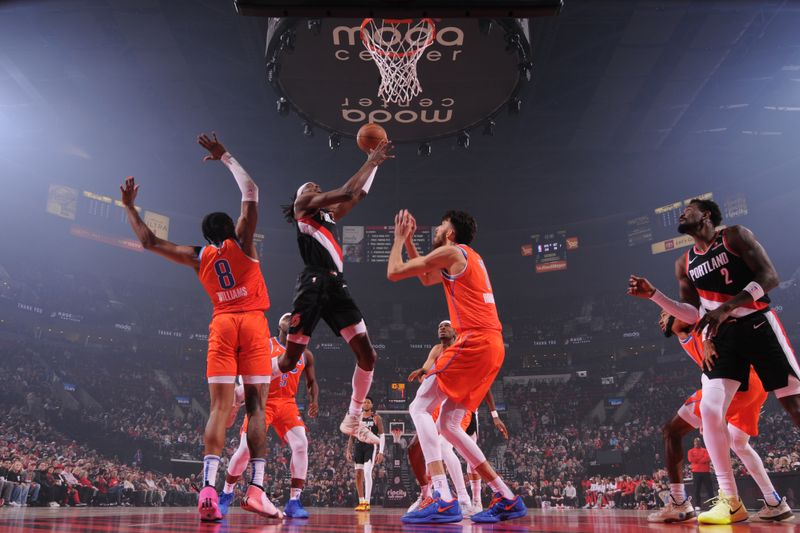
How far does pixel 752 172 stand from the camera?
83.8 feet

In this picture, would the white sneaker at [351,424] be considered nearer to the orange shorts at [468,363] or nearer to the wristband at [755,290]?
the orange shorts at [468,363]

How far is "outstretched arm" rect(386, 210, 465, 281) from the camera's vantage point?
14.9ft

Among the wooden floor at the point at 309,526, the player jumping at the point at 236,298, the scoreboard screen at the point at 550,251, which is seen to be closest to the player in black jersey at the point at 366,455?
the wooden floor at the point at 309,526

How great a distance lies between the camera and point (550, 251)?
2969cm

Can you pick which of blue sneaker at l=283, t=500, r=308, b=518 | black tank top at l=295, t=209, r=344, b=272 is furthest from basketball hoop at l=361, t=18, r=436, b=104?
blue sneaker at l=283, t=500, r=308, b=518

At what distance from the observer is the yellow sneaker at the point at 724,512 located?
407cm

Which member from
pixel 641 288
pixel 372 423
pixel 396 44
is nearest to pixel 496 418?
pixel 372 423

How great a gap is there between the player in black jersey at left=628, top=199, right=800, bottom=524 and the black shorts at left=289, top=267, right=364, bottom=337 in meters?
2.79

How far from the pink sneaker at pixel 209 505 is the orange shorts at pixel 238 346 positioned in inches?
34.4

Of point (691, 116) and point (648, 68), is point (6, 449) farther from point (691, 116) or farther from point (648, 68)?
point (691, 116)

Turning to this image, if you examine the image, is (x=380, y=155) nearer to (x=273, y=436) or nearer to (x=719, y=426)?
(x=719, y=426)

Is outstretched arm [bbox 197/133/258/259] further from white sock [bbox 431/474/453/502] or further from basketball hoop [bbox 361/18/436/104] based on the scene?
basketball hoop [bbox 361/18/436/104]

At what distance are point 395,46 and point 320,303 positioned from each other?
6236 mm

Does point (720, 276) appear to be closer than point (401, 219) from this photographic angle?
Yes
